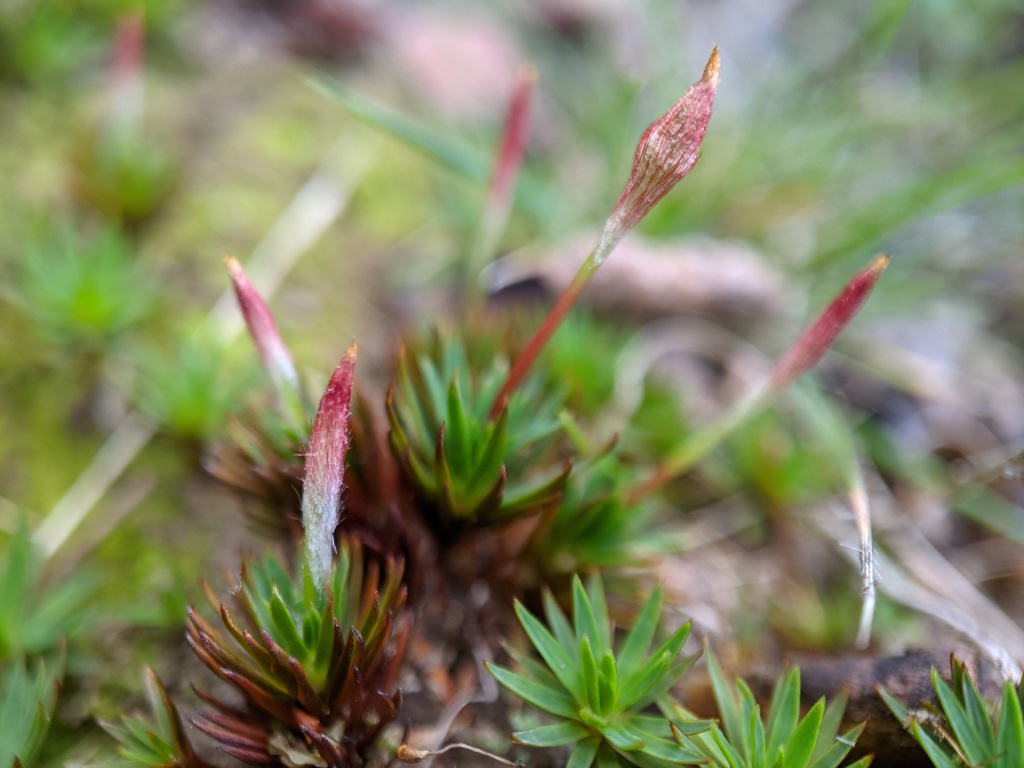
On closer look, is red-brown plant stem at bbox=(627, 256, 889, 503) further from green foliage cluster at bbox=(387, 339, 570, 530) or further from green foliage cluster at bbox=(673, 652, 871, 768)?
green foliage cluster at bbox=(673, 652, 871, 768)

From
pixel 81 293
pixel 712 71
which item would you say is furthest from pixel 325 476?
pixel 81 293

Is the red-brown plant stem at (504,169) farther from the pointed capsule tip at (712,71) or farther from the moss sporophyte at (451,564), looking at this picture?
the pointed capsule tip at (712,71)

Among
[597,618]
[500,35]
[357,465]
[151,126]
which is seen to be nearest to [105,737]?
[357,465]

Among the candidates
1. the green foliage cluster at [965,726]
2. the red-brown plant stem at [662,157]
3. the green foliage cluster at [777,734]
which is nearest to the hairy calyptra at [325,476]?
the red-brown plant stem at [662,157]

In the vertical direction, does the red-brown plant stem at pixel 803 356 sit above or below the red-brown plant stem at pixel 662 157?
below

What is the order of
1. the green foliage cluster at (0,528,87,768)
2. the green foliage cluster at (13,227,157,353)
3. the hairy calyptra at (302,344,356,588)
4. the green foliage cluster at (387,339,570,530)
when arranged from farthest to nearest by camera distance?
the green foliage cluster at (13,227,157,353), the green foliage cluster at (387,339,570,530), the green foliage cluster at (0,528,87,768), the hairy calyptra at (302,344,356,588)

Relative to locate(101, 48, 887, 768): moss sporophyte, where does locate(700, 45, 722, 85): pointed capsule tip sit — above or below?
above

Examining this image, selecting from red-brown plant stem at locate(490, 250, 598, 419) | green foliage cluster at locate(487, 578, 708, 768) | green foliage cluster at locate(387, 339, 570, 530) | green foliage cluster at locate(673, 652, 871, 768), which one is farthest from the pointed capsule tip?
green foliage cluster at locate(673, 652, 871, 768)

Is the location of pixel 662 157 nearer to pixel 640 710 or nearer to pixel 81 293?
pixel 640 710

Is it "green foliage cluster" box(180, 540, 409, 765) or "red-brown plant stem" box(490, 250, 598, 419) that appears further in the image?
"red-brown plant stem" box(490, 250, 598, 419)

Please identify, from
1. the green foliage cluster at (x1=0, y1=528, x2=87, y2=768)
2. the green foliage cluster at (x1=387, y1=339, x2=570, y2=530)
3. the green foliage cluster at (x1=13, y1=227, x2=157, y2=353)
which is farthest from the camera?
the green foliage cluster at (x1=13, y1=227, x2=157, y2=353)

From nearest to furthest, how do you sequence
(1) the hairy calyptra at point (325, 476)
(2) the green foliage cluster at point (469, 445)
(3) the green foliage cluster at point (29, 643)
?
(1) the hairy calyptra at point (325, 476) < (3) the green foliage cluster at point (29, 643) < (2) the green foliage cluster at point (469, 445)
